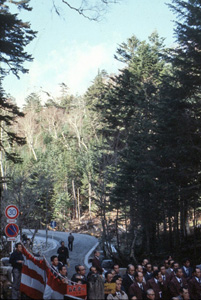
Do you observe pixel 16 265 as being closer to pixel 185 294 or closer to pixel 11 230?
pixel 11 230

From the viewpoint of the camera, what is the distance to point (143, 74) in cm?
3356

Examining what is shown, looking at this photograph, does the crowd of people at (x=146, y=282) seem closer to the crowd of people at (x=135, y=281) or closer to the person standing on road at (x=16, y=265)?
the crowd of people at (x=135, y=281)

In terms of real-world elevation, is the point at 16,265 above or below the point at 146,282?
above

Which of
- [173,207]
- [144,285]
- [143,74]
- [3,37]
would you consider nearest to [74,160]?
[143,74]

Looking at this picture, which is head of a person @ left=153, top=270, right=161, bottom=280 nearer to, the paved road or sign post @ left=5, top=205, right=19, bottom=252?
sign post @ left=5, top=205, right=19, bottom=252

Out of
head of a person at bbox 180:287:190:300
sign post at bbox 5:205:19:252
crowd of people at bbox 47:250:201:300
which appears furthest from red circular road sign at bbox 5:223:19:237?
head of a person at bbox 180:287:190:300

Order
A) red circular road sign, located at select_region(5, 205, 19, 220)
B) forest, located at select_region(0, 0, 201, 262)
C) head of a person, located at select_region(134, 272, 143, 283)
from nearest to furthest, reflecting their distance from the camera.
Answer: head of a person, located at select_region(134, 272, 143, 283) < red circular road sign, located at select_region(5, 205, 19, 220) < forest, located at select_region(0, 0, 201, 262)

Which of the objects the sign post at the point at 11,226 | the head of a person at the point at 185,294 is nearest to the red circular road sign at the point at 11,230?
the sign post at the point at 11,226

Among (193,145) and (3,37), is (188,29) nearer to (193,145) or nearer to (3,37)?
(193,145)

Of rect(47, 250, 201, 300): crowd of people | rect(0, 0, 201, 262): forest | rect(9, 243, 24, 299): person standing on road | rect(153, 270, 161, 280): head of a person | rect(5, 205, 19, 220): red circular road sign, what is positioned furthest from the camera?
rect(0, 0, 201, 262): forest

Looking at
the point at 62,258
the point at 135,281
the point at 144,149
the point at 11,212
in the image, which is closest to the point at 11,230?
the point at 11,212

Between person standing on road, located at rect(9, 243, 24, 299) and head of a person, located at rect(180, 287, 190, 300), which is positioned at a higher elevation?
person standing on road, located at rect(9, 243, 24, 299)

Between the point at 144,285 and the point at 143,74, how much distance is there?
87.1 feet

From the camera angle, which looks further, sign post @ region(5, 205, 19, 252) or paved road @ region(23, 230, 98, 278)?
paved road @ region(23, 230, 98, 278)
